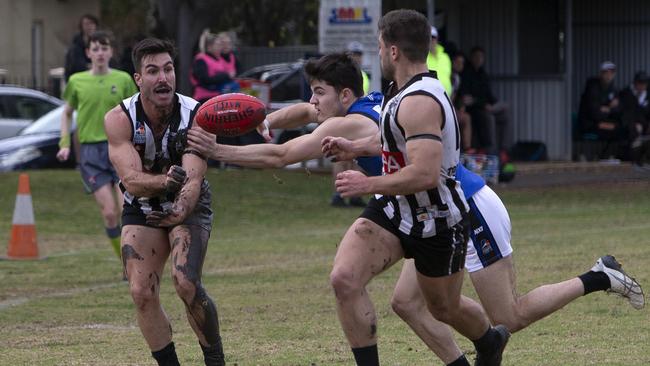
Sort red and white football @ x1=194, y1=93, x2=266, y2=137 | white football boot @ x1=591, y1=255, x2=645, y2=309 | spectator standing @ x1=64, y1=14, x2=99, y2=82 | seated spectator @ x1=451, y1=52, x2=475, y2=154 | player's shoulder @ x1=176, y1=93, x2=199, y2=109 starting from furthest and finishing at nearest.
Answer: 1. seated spectator @ x1=451, y1=52, x2=475, y2=154
2. spectator standing @ x1=64, y1=14, x2=99, y2=82
3. white football boot @ x1=591, y1=255, x2=645, y2=309
4. player's shoulder @ x1=176, y1=93, x2=199, y2=109
5. red and white football @ x1=194, y1=93, x2=266, y2=137

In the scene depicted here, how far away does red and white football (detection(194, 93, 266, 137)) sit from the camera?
7324 mm

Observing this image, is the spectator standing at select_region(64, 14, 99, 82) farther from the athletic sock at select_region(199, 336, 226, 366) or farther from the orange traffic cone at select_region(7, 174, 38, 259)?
the athletic sock at select_region(199, 336, 226, 366)

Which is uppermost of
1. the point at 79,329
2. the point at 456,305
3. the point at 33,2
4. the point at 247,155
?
the point at 33,2

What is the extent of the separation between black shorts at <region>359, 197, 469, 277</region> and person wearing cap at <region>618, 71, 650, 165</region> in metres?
16.8

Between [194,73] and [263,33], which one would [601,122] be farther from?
[263,33]

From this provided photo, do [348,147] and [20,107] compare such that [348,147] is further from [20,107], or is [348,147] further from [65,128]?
[20,107]

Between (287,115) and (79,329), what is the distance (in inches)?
120

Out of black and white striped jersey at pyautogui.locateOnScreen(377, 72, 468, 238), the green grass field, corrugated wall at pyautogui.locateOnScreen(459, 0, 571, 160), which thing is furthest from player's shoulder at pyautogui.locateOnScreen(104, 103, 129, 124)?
corrugated wall at pyautogui.locateOnScreen(459, 0, 571, 160)

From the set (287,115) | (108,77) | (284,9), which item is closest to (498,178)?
(108,77)

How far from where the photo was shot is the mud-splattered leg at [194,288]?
772 cm

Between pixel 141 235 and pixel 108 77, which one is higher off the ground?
pixel 108 77

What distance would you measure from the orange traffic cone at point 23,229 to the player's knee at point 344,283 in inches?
321

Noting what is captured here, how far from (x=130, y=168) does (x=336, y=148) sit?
1.40m

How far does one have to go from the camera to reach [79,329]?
10.2m
